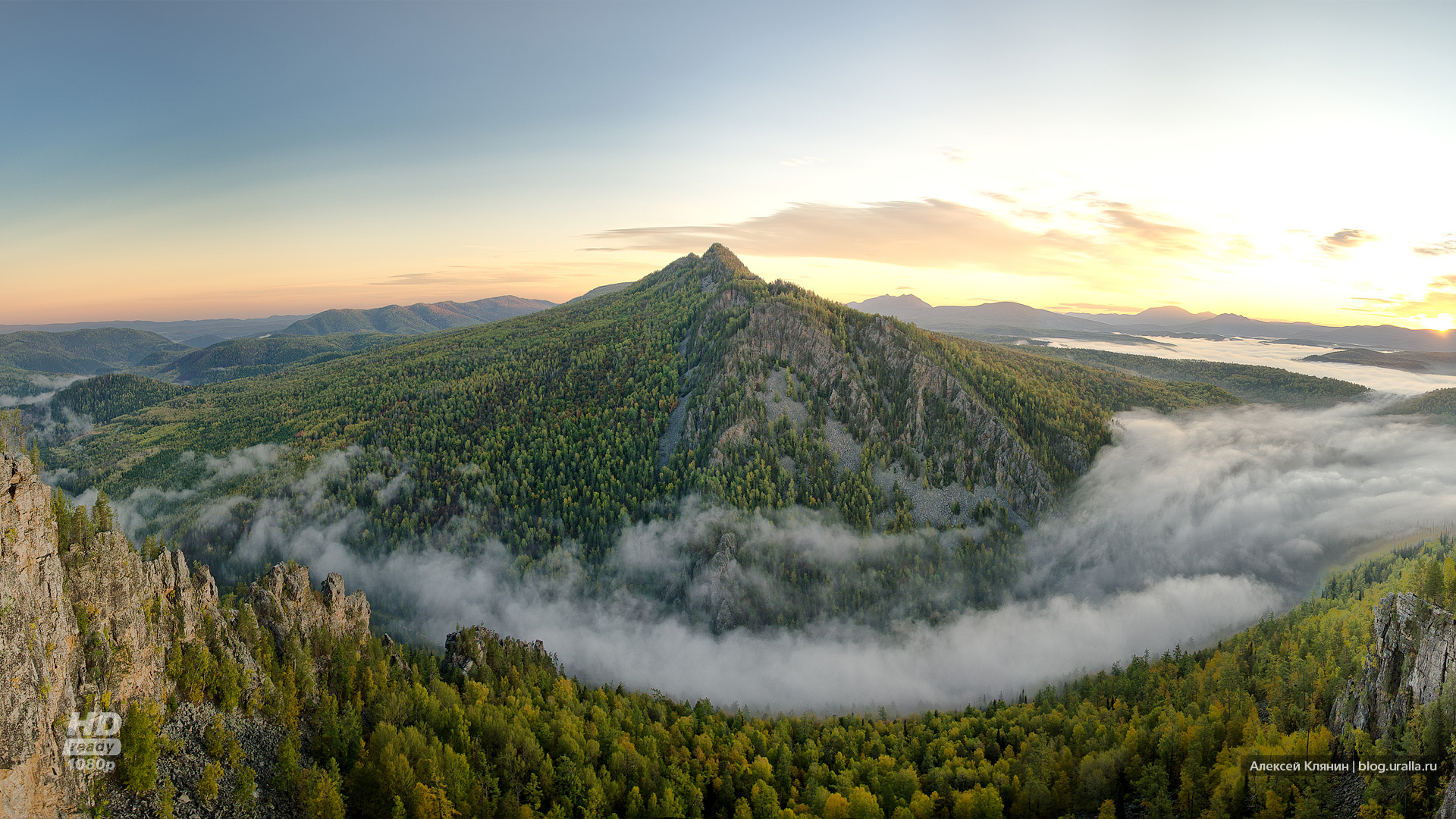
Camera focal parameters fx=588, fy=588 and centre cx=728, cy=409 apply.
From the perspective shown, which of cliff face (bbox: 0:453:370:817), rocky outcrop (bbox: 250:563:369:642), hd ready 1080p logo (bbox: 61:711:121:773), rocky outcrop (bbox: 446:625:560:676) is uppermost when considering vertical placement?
cliff face (bbox: 0:453:370:817)

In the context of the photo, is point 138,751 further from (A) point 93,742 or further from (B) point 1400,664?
(B) point 1400,664

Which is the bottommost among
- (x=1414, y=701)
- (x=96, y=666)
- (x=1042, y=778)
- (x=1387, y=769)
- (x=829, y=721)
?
(x=829, y=721)

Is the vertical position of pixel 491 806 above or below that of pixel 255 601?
below

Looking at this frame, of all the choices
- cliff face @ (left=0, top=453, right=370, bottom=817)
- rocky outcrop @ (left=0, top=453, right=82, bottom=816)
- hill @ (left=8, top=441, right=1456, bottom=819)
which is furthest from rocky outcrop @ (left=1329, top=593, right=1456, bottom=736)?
cliff face @ (left=0, top=453, right=370, bottom=817)

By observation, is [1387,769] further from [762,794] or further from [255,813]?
[255,813]

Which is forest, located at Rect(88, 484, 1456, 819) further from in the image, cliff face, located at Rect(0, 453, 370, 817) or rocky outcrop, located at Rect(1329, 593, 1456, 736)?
rocky outcrop, located at Rect(1329, 593, 1456, 736)

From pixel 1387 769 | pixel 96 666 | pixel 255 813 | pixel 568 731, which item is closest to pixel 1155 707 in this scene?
pixel 1387 769

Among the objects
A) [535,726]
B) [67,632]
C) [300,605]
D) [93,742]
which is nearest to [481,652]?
[535,726]

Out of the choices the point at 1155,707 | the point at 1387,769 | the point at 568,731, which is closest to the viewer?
the point at 1387,769
